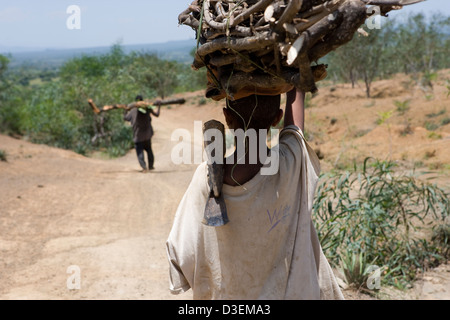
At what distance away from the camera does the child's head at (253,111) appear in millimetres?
1727

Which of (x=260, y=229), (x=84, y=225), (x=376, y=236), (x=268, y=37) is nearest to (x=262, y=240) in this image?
(x=260, y=229)

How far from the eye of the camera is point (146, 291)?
4.32 metres

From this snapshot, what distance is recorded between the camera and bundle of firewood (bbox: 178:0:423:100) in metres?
1.33

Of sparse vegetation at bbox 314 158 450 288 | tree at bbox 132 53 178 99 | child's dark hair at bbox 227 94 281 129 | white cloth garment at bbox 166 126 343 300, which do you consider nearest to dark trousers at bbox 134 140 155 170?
sparse vegetation at bbox 314 158 450 288

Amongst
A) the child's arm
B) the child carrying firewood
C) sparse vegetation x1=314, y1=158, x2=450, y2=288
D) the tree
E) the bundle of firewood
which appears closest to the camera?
the bundle of firewood

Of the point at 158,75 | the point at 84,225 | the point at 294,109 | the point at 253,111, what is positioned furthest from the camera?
the point at 158,75

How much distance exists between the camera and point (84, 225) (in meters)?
6.61

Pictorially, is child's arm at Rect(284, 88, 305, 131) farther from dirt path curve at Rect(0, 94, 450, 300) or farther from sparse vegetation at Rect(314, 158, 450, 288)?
sparse vegetation at Rect(314, 158, 450, 288)

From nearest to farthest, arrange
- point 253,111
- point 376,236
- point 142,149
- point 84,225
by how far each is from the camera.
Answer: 1. point 253,111
2. point 376,236
3. point 84,225
4. point 142,149

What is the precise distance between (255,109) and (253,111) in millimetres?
25

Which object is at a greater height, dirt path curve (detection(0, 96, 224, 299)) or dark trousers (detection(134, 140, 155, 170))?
dark trousers (detection(134, 140, 155, 170))

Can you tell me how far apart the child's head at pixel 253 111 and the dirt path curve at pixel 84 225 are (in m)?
1.54

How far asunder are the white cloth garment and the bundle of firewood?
0.32 meters

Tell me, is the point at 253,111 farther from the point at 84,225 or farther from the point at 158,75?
the point at 158,75
